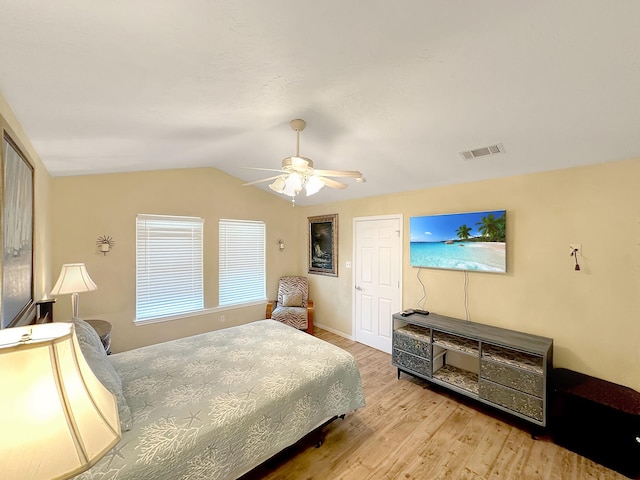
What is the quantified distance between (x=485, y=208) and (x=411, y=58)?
213 cm

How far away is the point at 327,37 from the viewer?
4.32 ft

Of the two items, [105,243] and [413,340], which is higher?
[105,243]

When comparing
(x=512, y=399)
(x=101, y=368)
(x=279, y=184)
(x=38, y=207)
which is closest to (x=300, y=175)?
(x=279, y=184)

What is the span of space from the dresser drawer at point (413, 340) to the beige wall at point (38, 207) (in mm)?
3512

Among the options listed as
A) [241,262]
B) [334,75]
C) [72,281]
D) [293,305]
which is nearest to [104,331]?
[72,281]

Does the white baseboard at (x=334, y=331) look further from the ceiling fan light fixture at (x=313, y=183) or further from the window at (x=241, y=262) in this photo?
the ceiling fan light fixture at (x=313, y=183)

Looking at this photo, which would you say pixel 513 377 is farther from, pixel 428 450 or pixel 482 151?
pixel 482 151

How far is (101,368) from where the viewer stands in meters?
1.63

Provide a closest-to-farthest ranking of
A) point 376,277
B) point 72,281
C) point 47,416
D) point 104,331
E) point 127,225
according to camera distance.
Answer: point 47,416
point 72,281
point 104,331
point 127,225
point 376,277

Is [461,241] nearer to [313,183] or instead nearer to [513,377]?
[513,377]

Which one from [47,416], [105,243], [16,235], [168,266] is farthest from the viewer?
[168,266]

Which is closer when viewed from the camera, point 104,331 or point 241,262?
point 104,331

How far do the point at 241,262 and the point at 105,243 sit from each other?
192 centimetres

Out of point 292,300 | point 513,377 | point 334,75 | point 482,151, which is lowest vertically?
point 513,377
